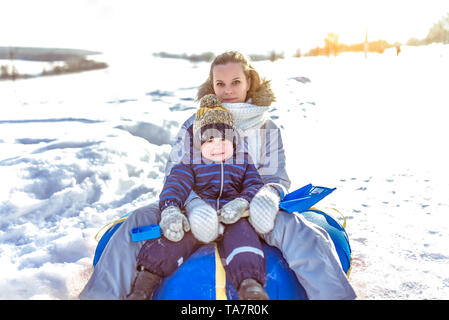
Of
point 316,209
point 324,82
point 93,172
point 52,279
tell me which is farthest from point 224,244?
point 324,82

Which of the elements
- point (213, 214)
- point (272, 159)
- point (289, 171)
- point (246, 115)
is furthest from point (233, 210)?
point (289, 171)

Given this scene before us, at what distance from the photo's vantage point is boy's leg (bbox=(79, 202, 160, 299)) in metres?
1.76

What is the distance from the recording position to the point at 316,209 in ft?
8.07

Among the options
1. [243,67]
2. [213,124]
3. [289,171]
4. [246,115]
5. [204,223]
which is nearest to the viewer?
[204,223]

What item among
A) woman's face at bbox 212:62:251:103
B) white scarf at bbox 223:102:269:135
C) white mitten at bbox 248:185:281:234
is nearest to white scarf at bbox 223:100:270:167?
white scarf at bbox 223:102:269:135

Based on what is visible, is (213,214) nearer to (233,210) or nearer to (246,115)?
(233,210)

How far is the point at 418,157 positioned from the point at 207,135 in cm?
390

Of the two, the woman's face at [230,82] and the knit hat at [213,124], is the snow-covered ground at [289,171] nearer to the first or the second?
the knit hat at [213,124]

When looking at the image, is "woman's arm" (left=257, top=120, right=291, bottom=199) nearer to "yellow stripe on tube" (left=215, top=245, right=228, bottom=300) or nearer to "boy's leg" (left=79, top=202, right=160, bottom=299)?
"yellow stripe on tube" (left=215, top=245, right=228, bottom=300)

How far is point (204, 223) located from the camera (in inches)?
72.6

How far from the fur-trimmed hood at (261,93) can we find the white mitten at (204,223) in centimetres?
108

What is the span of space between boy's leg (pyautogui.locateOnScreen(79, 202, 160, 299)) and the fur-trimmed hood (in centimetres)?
127

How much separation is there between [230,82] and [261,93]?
0.86 ft

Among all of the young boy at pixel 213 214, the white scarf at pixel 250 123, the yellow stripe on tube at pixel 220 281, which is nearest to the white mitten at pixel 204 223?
the young boy at pixel 213 214
